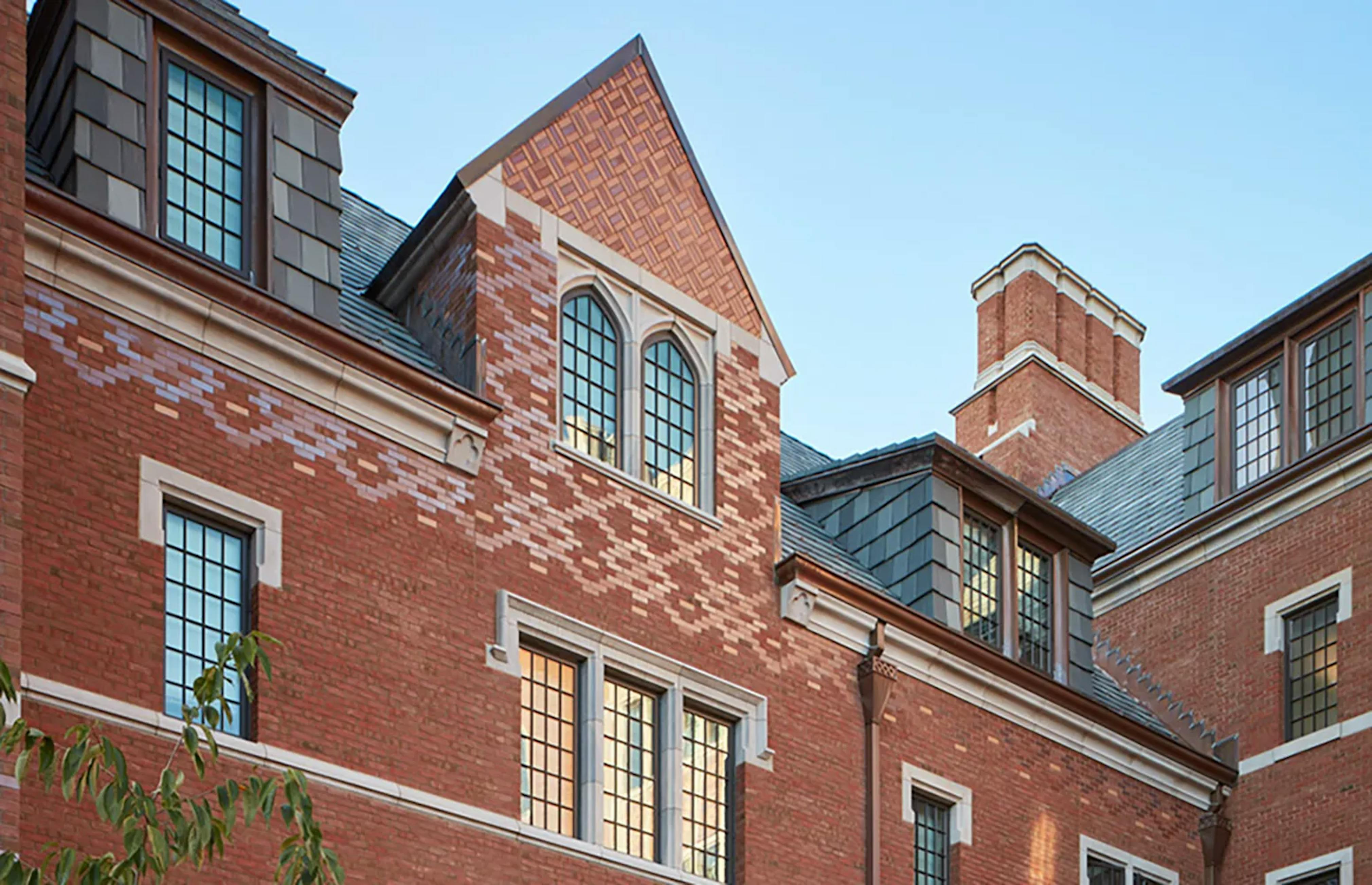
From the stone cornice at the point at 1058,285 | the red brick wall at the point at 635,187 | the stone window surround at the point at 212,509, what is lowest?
the stone window surround at the point at 212,509

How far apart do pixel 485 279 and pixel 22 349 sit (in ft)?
21.4

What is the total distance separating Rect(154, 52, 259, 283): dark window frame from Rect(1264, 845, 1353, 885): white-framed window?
52.1 feet

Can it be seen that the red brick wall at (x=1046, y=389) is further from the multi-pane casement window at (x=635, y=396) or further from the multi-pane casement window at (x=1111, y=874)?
the multi-pane casement window at (x=635, y=396)

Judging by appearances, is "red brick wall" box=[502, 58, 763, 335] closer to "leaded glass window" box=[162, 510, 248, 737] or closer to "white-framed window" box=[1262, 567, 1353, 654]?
"leaded glass window" box=[162, 510, 248, 737]

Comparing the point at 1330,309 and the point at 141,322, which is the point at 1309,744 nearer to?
the point at 1330,309

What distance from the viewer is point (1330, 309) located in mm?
29812

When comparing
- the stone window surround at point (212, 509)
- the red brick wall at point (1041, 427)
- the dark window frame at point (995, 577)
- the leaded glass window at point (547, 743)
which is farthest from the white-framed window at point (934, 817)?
the red brick wall at point (1041, 427)

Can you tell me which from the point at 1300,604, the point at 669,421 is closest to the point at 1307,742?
the point at 1300,604

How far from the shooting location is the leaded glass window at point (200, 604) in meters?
17.9

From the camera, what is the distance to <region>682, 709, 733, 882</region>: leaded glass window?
2191 cm

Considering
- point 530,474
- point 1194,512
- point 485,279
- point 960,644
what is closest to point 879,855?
point 960,644

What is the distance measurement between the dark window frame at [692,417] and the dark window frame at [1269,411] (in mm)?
9878

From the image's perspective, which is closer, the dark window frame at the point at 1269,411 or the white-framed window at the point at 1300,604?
the white-framed window at the point at 1300,604

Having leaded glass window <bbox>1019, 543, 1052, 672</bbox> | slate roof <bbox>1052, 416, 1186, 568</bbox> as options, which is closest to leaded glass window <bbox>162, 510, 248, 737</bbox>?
leaded glass window <bbox>1019, 543, 1052, 672</bbox>
